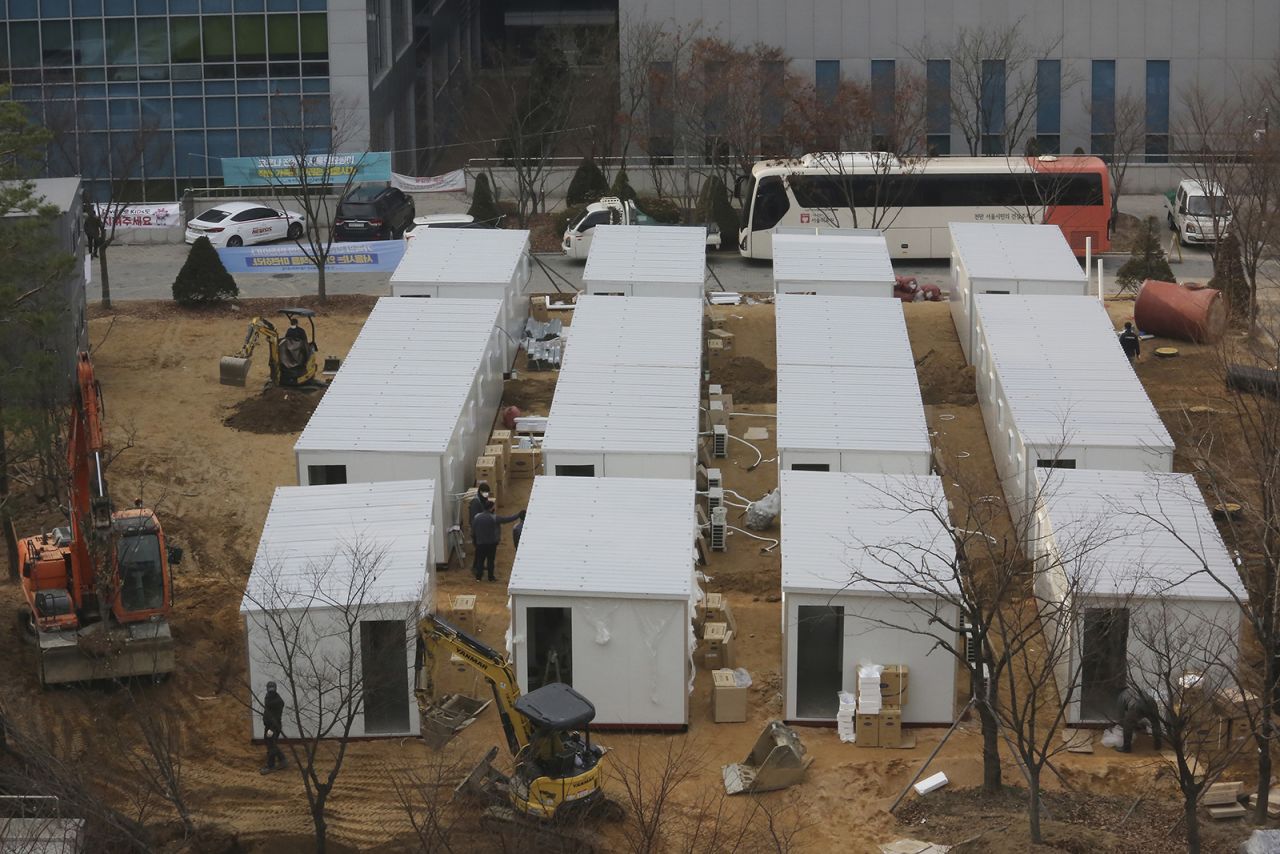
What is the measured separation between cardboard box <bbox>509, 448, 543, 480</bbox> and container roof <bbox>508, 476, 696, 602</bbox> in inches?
195

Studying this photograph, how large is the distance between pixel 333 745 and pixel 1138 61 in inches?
1526

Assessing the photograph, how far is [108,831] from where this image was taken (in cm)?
2164

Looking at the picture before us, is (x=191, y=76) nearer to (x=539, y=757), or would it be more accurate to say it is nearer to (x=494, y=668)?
(x=494, y=668)

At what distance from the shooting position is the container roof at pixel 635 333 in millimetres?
35344

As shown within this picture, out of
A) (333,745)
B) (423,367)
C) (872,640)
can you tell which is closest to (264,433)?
(423,367)

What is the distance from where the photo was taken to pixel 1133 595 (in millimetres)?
25484

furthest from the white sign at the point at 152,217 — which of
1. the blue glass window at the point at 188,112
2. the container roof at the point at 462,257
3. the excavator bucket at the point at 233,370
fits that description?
the excavator bucket at the point at 233,370

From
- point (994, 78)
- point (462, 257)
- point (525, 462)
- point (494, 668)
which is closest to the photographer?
point (494, 668)

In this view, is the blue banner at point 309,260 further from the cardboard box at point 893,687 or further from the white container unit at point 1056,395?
the cardboard box at point 893,687

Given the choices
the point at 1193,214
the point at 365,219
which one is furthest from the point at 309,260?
the point at 1193,214

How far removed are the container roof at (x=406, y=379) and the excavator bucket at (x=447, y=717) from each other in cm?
552

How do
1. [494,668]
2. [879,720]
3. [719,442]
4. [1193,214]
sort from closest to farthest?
1. [494,668]
2. [879,720]
3. [719,442]
4. [1193,214]

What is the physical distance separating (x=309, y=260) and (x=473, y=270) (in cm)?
894

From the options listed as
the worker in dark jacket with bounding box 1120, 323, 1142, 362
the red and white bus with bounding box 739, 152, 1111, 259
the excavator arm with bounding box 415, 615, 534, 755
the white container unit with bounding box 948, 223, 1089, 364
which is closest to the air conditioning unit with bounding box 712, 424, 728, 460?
the white container unit with bounding box 948, 223, 1089, 364
